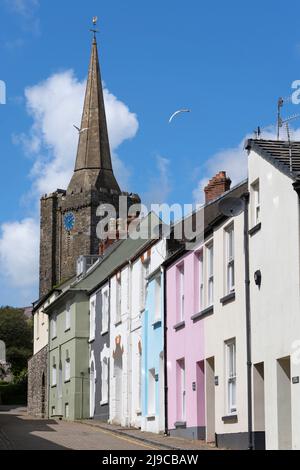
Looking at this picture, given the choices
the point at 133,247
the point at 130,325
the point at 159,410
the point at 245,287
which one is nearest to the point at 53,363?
the point at 133,247

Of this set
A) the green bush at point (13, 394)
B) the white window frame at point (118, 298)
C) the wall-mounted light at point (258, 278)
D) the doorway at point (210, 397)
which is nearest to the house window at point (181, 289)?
the doorway at point (210, 397)

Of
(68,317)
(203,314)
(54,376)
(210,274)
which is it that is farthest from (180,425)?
(54,376)

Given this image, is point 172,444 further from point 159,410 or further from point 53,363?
point 53,363

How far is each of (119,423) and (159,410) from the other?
6.58m

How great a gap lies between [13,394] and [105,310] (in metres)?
45.6

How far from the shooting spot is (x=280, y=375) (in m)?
18.3

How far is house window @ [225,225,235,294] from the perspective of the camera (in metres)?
21.8

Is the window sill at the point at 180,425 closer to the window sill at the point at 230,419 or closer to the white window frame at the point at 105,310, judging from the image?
the window sill at the point at 230,419

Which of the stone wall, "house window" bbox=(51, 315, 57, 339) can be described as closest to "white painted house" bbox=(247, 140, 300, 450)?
"house window" bbox=(51, 315, 57, 339)

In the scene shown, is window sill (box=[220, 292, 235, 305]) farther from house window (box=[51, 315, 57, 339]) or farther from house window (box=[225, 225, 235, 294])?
house window (box=[51, 315, 57, 339])

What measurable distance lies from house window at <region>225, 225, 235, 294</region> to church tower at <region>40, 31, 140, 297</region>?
267 ft

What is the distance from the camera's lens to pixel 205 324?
2364cm

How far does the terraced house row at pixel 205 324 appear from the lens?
18.3 meters

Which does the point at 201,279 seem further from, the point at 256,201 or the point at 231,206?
the point at 256,201
